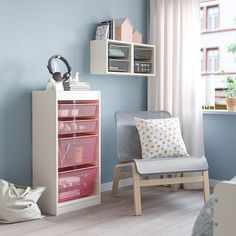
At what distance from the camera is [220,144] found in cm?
415

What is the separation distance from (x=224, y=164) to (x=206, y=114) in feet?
1.80

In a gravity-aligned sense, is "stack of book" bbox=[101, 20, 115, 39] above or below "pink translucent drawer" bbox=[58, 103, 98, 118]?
above

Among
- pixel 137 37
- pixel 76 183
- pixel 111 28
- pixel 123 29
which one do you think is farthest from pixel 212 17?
pixel 76 183

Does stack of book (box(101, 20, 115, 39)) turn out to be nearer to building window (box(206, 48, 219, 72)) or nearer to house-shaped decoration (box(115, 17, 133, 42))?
house-shaped decoration (box(115, 17, 133, 42))

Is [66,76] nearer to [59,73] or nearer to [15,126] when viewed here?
[59,73]

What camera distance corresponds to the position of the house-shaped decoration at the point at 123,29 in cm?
396

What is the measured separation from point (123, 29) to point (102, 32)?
0.24 m

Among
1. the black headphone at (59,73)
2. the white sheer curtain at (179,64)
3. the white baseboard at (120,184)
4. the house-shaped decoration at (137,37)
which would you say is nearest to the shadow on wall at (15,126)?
the black headphone at (59,73)

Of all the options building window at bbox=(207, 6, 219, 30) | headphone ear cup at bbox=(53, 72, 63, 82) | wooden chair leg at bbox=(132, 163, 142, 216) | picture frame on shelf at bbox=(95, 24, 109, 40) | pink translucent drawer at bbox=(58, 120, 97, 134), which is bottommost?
wooden chair leg at bbox=(132, 163, 142, 216)

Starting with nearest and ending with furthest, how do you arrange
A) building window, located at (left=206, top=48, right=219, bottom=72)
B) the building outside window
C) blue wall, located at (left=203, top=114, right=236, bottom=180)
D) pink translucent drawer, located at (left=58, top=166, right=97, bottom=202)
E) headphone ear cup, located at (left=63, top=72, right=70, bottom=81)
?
pink translucent drawer, located at (left=58, top=166, right=97, bottom=202)
headphone ear cup, located at (left=63, top=72, right=70, bottom=81)
blue wall, located at (left=203, top=114, right=236, bottom=180)
the building outside window
building window, located at (left=206, top=48, right=219, bottom=72)

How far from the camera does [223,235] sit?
4.65 feet

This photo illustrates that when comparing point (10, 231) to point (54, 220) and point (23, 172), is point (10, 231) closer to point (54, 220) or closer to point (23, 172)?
point (54, 220)

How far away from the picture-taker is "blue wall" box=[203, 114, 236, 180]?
4.07 meters

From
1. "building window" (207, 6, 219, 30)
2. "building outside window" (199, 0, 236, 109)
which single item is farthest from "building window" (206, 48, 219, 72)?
"building window" (207, 6, 219, 30)
